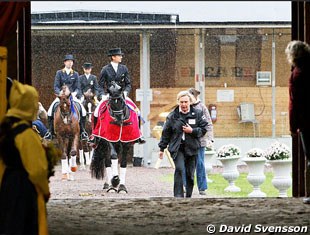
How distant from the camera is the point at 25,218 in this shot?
6336 millimetres

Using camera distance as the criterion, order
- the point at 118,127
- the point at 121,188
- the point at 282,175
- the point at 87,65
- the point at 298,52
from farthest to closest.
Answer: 1. the point at 87,65
2. the point at 121,188
3. the point at 118,127
4. the point at 282,175
5. the point at 298,52

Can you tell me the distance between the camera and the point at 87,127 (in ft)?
45.7

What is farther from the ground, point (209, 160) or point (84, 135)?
point (84, 135)

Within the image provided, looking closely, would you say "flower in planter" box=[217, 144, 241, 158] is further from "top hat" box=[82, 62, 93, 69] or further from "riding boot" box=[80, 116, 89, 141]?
"top hat" box=[82, 62, 93, 69]

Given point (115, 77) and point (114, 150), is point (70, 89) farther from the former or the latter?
point (114, 150)

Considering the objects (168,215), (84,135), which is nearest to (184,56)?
(84,135)

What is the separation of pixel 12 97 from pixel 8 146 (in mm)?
327

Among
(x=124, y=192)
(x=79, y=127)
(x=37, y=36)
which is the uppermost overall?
(x=37, y=36)

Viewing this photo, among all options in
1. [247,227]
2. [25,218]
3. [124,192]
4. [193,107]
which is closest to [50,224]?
[247,227]

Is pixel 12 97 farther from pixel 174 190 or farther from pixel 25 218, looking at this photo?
pixel 174 190

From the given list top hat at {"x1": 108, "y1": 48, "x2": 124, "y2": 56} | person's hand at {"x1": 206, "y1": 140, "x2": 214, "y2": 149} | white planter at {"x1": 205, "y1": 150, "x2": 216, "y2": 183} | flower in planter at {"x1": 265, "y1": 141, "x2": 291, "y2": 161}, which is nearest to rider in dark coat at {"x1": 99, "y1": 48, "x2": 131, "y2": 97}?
top hat at {"x1": 108, "y1": 48, "x2": 124, "y2": 56}

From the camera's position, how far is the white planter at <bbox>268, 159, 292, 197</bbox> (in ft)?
41.1

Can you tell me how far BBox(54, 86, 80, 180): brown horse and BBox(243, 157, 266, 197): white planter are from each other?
8.09ft

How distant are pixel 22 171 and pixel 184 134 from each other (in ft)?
18.3
